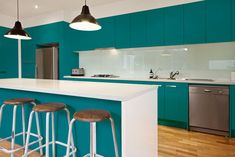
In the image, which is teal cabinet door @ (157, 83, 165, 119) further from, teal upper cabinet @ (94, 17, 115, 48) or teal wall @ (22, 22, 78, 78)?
teal wall @ (22, 22, 78, 78)

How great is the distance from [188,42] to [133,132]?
7.82ft

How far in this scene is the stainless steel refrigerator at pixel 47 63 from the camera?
493 centimetres

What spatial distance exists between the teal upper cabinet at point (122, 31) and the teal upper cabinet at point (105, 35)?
111 mm

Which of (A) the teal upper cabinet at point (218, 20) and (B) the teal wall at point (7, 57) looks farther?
(B) the teal wall at point (7, 57)

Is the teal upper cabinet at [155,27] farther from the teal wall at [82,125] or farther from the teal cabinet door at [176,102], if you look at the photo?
the teal wall at [82,125]

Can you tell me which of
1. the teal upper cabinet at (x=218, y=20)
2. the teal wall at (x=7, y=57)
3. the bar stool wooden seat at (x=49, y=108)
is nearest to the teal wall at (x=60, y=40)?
the teal wall at (x=7, y=57)

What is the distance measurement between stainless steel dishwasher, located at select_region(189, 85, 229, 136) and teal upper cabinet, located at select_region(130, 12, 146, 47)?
57.0 inches

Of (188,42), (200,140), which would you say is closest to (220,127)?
(200,140)

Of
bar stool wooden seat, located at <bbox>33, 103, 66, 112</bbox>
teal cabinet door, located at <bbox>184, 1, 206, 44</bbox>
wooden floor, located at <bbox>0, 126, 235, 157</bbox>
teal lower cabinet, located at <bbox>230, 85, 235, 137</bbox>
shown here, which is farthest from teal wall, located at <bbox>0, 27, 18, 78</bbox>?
teal lower cabinet, located at <bbox>230, 85, 235, 137</bbox>

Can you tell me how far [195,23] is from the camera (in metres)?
3.22

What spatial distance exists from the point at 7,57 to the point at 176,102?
4.93m

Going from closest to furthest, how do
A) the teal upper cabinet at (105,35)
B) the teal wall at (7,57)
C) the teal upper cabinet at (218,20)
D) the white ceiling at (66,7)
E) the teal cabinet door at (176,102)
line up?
the teal upper cabinet at (218,20)
the teal cabinet door at (176,102)
the white ceiling at (66,7)
the teal upper cabinet at (105,35)
the teal wall at (7,57)

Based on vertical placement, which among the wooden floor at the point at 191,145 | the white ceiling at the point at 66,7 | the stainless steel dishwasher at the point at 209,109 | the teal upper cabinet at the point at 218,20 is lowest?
the wooden floor at the point at 191,145

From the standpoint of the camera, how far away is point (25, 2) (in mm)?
4055
